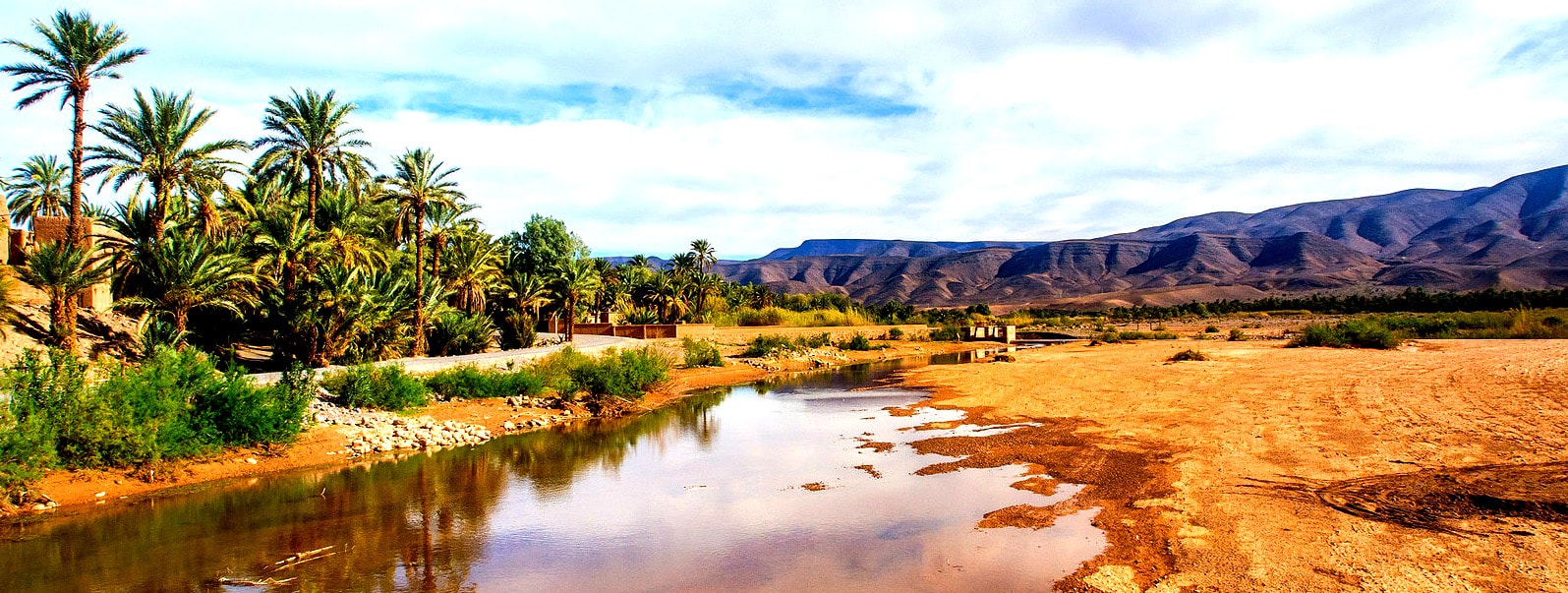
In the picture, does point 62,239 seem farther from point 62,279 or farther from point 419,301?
point 419,301

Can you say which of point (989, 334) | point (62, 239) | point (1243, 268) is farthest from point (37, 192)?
point (1243, 268)

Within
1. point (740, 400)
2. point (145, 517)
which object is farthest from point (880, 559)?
point (740, 400)

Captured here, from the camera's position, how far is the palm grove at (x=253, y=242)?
23.1 m

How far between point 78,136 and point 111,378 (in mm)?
14674

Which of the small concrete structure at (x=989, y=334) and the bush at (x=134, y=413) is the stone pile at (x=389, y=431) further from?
the small concrete structure at (x=989, y=334)

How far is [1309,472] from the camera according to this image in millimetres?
12109

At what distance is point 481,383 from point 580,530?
12.7 metres

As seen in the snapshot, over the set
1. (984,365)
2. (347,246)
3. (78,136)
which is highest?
(78,136)

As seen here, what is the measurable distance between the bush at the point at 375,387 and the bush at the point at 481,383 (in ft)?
4.36

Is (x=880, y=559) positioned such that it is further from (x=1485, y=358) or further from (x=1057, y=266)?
(x=1057, y=266)

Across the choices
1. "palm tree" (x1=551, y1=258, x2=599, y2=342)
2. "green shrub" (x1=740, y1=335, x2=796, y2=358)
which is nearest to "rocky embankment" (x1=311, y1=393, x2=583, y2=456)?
"palm tree" (x1=551, y1=258, x2=599, y2=342)

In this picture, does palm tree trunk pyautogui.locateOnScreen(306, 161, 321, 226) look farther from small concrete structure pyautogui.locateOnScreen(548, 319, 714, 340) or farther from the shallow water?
small concrete structure pyautogui.locateOnScreen(548, 319, 714, 340)

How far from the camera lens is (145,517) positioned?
11719 mm

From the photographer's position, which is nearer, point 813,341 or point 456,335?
point 456,335
